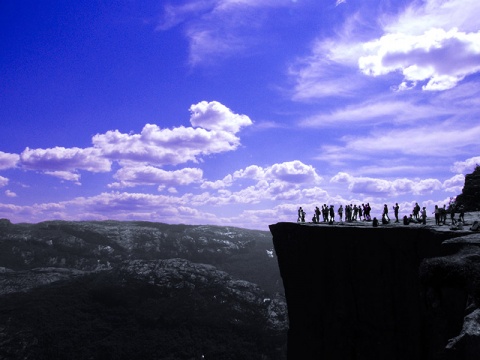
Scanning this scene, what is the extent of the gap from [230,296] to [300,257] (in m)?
103

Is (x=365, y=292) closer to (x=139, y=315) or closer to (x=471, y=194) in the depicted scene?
(x=471, y=194)

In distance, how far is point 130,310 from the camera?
12625 cm

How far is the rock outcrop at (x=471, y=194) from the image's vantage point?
130ft

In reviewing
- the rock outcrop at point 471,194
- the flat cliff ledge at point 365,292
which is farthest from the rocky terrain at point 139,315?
the rock outcrop at point 471,194

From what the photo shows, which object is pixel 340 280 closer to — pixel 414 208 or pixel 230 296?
pixel 414 208

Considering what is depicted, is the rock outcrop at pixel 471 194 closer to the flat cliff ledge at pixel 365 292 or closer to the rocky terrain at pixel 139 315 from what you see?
the flat cliff ledge at pixel 365 292

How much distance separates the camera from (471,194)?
4062 centimetres

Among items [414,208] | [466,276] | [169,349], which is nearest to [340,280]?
[414,208]

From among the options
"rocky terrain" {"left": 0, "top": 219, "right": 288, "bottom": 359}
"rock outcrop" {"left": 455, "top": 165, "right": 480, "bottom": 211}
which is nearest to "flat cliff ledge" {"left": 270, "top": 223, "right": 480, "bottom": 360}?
"rock outcrop" {"left": 455, "top": 165, "right": 480, "bottom": 211}

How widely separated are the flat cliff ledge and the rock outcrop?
13.9 metres

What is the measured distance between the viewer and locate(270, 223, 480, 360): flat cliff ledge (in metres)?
25.2

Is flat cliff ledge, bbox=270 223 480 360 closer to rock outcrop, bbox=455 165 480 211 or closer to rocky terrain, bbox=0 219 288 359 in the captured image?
rock outcrop, bbox=455 165 480 211

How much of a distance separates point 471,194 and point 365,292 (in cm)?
1809

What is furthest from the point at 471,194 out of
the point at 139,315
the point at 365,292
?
the point at 139,315
